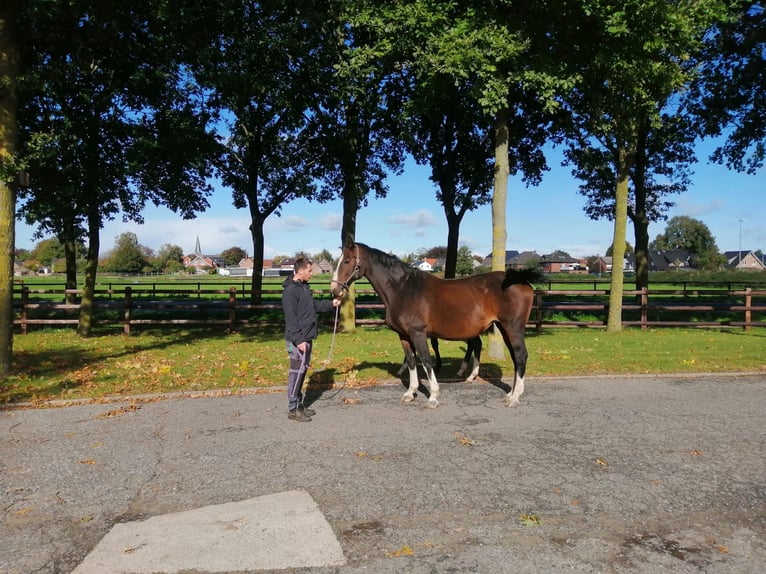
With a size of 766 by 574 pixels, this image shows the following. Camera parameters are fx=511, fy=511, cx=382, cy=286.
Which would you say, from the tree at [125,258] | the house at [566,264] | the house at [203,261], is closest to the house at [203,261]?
the house at [203,261]

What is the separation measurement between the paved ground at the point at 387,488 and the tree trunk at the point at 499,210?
3652 millimetres

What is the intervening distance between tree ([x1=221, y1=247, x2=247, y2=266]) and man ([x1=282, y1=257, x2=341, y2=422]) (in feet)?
520

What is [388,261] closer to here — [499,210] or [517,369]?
[517,369]

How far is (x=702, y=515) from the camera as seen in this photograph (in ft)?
13.1

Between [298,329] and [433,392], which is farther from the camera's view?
[433,392]

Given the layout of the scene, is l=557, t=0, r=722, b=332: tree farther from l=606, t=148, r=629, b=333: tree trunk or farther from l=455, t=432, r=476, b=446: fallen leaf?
l=455, t=432, r=476, b=446: fallen leaf

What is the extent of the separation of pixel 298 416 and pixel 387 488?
7.85 ft

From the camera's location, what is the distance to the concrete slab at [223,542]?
10.8 feet

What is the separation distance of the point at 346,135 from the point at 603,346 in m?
10.0

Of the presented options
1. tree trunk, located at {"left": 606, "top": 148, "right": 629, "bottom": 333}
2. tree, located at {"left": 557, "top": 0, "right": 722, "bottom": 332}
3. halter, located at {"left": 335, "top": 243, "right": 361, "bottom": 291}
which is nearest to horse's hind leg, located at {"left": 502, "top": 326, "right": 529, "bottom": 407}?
halter, located at {"left": 335, "top": 243, "right": 361, "bottom": 291}

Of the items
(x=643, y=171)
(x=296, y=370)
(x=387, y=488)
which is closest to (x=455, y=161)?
(x=643, y=171)

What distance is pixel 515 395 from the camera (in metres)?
7.45

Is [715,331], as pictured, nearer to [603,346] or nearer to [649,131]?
[603,346]

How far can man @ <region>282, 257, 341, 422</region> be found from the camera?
6.56 metres
